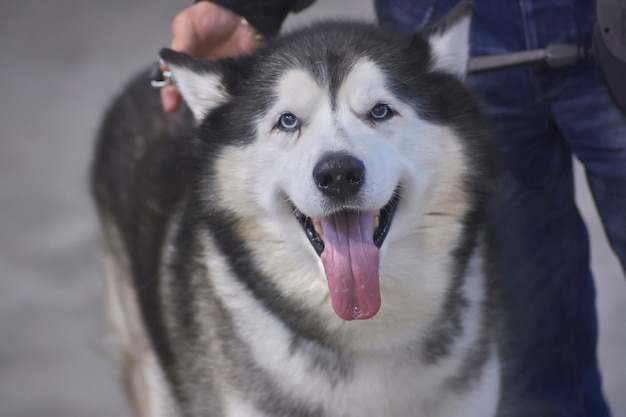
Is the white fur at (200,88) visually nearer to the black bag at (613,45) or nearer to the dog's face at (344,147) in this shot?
the dog's face at (344,147)

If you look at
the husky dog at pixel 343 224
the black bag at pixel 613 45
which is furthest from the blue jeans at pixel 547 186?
the husky dog at pixel 343 224

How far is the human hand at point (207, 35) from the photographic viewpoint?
9.52 ft

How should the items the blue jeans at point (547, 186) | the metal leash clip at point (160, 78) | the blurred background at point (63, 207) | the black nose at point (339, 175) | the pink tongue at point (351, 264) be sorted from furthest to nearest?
the blurred background at point (63, 207) < the metal leash clip at point (160, 78) < the blue jeans at point (547, 186) < the pink tongue at point (351, 264) < the black nose at point (339, 175)

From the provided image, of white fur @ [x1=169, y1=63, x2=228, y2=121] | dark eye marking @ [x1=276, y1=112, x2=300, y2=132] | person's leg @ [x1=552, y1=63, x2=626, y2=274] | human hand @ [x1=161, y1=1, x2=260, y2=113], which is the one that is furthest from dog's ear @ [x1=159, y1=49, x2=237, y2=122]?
person's leg @ [x1=552, y1=63, x2=626, y2=274]

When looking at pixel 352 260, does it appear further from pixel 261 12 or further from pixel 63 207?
pixel 63 207

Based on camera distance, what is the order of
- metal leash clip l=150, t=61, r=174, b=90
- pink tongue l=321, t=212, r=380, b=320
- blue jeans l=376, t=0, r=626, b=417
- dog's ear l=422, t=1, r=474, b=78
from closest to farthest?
pink tongue l=321, t=212, r=380, b=320 < dog's ear l=422, t=1, r=474, b=78 < blue jeans l=376, t=0, r=626, b=417 < metal leash clip l=150, t=61, r=174, b=90

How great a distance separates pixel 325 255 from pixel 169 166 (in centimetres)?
94

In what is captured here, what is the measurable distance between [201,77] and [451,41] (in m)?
0.59

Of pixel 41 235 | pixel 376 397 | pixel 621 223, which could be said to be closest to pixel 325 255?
pixel 376 397

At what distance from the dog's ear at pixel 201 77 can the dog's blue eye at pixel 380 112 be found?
385mm

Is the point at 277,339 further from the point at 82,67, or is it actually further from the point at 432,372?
the point at 82,67

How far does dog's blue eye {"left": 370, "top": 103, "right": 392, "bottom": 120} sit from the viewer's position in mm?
2311

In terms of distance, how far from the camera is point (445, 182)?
2371 millimetres

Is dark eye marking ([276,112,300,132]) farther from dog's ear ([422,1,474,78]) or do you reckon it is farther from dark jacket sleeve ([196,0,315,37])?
dark jacket sleeve ([196,0,315,37])
